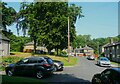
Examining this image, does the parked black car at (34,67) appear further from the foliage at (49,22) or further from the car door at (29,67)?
the foliage at (49,22)

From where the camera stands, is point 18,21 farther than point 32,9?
Yes

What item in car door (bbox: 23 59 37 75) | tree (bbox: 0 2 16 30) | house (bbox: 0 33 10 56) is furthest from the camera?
tree (bbox: 0 2 16 30)

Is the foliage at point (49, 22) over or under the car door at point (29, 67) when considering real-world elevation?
over

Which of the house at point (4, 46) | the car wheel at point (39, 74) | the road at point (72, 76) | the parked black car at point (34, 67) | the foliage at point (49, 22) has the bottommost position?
the road at point (72, 76)

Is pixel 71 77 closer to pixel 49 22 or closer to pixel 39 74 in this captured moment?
pixel 39 74

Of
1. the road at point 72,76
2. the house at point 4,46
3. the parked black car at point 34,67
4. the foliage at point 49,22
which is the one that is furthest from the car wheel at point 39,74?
the foliage at point 49,22

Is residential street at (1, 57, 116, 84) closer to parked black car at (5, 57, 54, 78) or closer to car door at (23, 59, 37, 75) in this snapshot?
parked black car at (5, 57, 54, 78)

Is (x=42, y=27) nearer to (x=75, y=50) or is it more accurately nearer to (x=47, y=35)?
(x=47, y=35)

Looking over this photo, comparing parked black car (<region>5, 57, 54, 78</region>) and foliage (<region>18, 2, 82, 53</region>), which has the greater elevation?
foliage (<region>18, 2, 82, 53</region>)

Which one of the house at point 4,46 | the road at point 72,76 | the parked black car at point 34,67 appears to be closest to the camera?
the road at point 72,76

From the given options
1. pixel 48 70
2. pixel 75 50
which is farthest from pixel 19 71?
pixel 75 50

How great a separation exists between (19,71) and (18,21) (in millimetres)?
48388

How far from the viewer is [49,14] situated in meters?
59.2

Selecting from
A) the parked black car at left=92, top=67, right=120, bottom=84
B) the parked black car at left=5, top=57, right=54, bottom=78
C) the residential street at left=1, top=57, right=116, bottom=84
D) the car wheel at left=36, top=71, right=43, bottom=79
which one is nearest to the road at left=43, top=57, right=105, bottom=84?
the residential street at left=1, top=57, right=116, bottom=84
